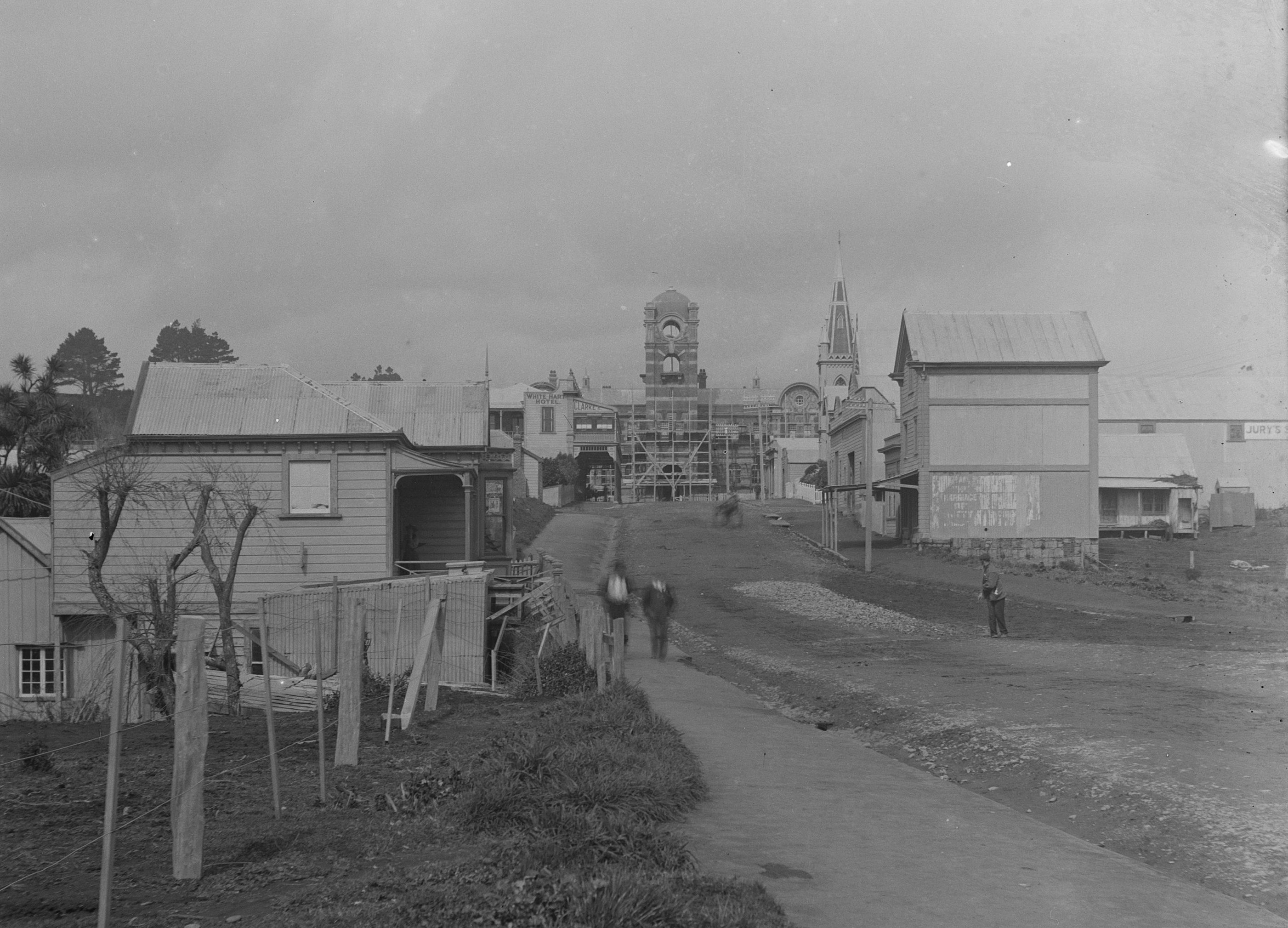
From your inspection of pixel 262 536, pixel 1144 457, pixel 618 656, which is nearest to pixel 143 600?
pixel 262 536

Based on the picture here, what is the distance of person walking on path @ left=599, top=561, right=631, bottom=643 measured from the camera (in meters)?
20.0

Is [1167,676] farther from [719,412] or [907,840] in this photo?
[719,412]

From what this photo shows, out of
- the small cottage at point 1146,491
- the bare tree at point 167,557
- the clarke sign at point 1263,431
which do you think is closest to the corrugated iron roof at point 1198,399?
the clarke sign at point 1263,431

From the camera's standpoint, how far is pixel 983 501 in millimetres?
42812

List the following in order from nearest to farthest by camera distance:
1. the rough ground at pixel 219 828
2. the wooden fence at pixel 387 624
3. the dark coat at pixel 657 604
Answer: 1. the rough ground at pixel 219 828
2. the wooden fence at pixel 387 624
3. the dark coat at pixel 657 604

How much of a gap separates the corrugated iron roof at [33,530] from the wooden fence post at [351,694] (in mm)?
17097

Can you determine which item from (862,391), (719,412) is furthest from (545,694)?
(719,412)

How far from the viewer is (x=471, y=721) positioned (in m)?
13.9

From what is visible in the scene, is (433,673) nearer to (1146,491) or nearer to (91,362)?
(1146,491)

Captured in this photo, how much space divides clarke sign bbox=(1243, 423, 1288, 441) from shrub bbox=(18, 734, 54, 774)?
6490cm

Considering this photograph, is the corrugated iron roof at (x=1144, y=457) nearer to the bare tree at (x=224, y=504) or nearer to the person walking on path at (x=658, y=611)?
the person walking on path at (x=658, y=611)

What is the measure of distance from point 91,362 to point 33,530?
176 ft

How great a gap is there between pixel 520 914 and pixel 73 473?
2029 cm

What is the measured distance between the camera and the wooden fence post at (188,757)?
21.9 ft
